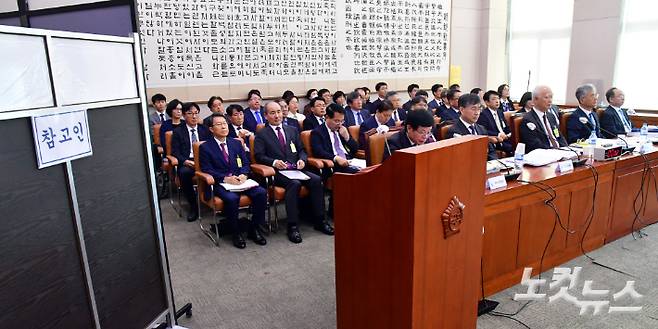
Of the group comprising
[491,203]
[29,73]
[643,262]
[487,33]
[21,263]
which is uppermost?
[487,33]

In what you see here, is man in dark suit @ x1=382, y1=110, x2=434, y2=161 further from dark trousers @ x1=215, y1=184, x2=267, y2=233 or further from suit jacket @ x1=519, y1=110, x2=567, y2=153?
suit jacket @ x1=519, y1=110, x2=567, y2=153

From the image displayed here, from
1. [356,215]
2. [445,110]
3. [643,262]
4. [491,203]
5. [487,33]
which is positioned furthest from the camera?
[487,33]

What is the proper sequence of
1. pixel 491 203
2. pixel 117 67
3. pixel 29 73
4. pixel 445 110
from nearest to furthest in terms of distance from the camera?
pixel 29 73, pixel 117 67, pixel 491 203, pixel 445 110

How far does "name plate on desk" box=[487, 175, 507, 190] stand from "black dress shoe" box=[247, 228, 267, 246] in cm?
185

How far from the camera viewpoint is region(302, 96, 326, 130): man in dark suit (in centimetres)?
510

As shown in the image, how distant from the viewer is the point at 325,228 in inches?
148

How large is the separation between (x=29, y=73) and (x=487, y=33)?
28.3 feet

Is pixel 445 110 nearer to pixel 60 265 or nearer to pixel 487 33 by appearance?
pixel 487 33

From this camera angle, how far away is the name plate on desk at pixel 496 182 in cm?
249

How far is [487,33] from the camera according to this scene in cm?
859

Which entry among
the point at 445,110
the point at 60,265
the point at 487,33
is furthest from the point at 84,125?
the point at 487,33

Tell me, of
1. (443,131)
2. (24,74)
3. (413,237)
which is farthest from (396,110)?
(24,74)

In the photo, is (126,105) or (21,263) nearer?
(21,263)

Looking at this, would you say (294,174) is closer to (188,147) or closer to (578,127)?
(188,147)
